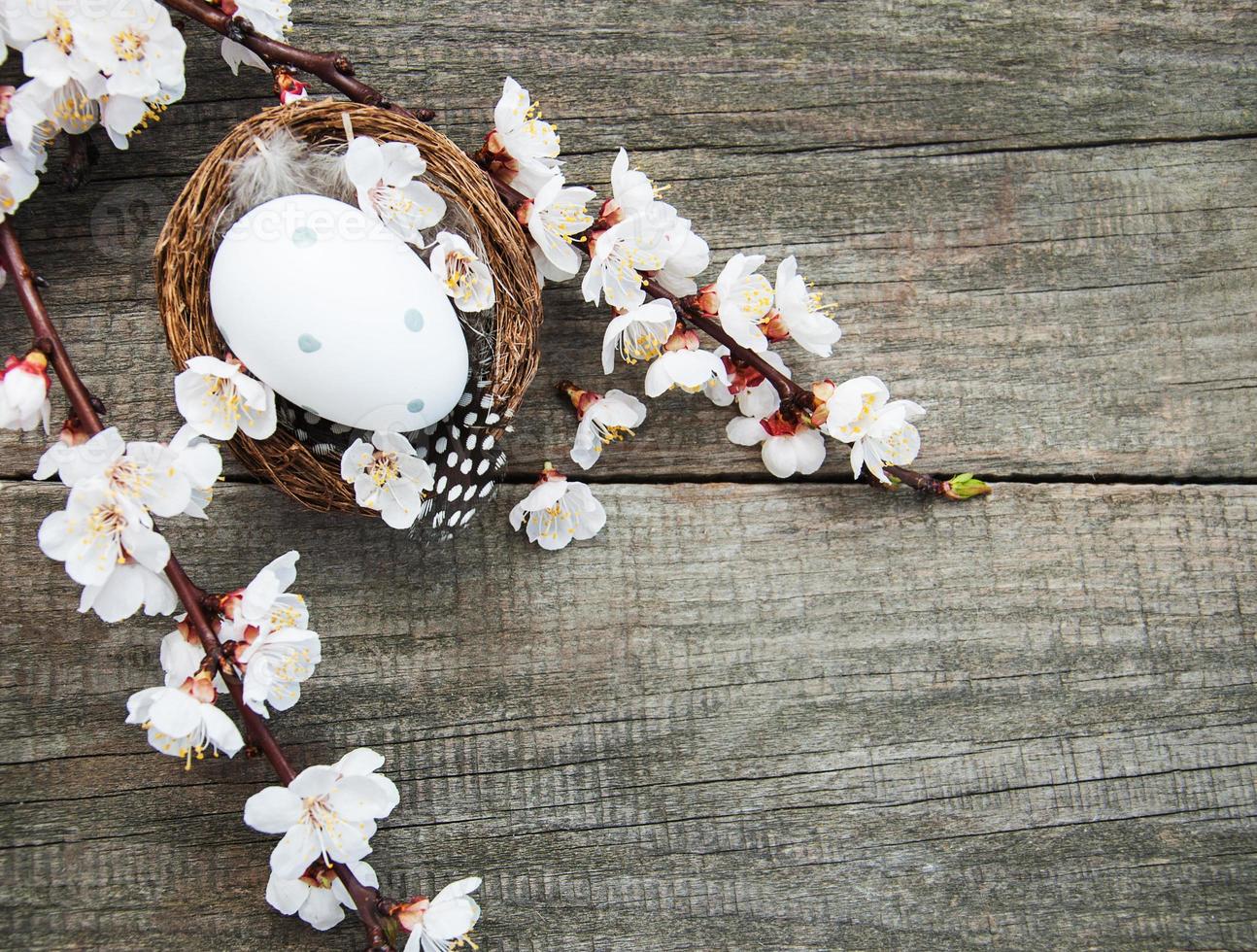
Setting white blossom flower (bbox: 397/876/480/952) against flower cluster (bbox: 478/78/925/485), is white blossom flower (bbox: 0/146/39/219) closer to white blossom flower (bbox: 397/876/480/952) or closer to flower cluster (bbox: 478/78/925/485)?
flower cluster (bbox: 478/78/925/485)

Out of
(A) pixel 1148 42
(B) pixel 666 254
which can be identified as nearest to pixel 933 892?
(B) pixel 666 254

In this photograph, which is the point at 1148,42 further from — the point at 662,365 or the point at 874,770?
the point at 874,770

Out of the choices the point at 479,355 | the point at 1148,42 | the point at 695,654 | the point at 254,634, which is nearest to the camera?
the point at 254,634

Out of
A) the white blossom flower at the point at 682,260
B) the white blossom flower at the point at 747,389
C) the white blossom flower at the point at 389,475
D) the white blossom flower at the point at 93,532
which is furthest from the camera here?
the white blossom flower at the point at 747,389

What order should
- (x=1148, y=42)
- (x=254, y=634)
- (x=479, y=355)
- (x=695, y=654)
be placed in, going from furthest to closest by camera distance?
1. (x=1148, y=42)
2. (x=695, y=654)
3. (x=479, y=355)
4. (x=254, y=634)

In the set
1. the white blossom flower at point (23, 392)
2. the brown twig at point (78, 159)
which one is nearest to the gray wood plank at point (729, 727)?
the white blossom flower at point (23, 392)

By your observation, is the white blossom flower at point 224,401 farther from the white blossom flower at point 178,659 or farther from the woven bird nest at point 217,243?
the white blossom flower at point 178,659

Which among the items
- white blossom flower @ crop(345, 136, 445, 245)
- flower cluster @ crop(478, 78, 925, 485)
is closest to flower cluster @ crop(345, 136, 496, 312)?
white blossom flower @ crop(345, 136, 445, 245)
